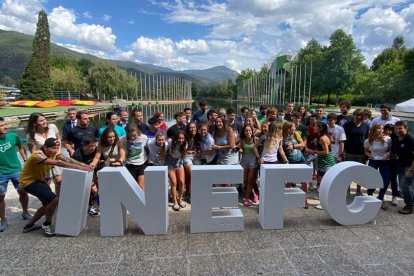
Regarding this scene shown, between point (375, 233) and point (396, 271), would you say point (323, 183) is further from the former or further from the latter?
point (396, 271)

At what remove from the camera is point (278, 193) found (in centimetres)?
440

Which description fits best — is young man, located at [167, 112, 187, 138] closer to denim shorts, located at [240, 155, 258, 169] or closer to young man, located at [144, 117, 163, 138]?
young man, located at [144, 117, 163, 138]

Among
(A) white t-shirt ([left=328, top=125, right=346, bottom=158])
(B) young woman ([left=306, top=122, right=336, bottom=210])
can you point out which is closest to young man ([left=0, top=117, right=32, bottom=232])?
(B) young woman ([left=306, top=122, right=336, bottom=210])

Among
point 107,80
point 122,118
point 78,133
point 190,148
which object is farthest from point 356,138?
point 107,80

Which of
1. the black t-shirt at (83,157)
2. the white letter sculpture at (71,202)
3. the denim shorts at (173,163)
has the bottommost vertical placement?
the white letter sculpture at (71,202)

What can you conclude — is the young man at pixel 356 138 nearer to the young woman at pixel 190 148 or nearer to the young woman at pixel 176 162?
the young woman at pixel 190 148

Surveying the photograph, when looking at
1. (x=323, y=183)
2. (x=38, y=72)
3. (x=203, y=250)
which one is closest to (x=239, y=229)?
(x=203, y=250)

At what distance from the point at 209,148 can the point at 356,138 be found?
9.36 ft

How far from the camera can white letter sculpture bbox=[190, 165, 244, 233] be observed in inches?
168

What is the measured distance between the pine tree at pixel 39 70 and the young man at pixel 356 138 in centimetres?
5022

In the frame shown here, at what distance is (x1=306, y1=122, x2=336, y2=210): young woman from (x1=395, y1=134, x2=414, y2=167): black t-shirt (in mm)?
1077

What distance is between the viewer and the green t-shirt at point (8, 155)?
4.41m

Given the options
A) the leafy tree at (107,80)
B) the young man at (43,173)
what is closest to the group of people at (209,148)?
the young man at (43,173)

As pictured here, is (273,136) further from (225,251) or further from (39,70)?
(39,70)
